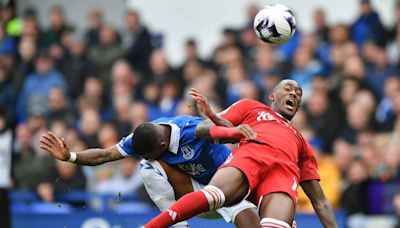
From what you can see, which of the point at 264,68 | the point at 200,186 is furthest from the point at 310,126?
the point at 200,186

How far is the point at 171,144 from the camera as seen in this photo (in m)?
11.3

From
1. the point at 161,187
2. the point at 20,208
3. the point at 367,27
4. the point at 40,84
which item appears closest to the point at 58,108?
the point at 40,84

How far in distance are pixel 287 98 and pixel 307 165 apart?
0.62 m

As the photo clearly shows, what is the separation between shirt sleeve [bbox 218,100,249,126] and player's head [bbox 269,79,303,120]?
0.30m

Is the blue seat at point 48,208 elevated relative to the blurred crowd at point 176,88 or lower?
lower

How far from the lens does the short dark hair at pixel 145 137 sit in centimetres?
1098

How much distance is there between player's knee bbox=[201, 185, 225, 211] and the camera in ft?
33.9

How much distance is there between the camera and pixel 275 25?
11.6 metres

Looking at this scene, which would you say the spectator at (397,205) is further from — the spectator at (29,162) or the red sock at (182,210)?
the red sock at (182,210)

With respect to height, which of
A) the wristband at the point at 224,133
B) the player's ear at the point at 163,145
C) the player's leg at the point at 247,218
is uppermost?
the wristband at the point at 224,133

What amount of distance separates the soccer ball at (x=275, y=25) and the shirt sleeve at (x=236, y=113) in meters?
0.84

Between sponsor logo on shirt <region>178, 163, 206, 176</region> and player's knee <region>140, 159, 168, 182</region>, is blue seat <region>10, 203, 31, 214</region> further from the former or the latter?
sponsor logo on shirt <region>178, 163, 206, 176</region>

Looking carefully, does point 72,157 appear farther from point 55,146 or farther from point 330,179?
point 330,179

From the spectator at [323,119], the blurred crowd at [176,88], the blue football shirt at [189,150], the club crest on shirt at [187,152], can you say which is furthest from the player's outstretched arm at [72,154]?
the spectator at [323,119]
